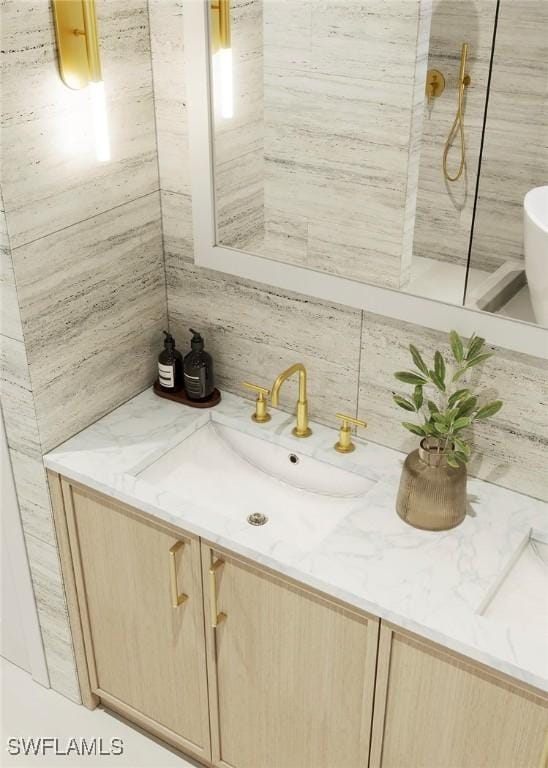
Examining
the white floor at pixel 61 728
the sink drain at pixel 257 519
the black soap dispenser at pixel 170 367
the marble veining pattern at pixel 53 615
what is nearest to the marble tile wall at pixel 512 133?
the sink drain at pixel 257 519

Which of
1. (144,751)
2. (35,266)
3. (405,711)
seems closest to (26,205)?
(35,266)

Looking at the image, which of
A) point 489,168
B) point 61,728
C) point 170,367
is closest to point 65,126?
point 170,367

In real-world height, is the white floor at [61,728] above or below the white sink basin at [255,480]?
below

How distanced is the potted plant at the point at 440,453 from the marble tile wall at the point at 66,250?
0.81 m

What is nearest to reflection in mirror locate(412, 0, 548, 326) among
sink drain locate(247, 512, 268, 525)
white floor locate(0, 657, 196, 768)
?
sink drain locate(247, 512, 268, 525)

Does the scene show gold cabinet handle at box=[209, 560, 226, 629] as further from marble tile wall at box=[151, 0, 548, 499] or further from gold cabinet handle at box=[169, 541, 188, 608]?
marble tile wall at box=[151, 0, 548, 499]

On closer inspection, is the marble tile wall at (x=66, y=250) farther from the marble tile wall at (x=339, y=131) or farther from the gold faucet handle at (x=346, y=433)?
the gold faucet handle at (x=346, y=433)

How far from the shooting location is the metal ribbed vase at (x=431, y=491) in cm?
198

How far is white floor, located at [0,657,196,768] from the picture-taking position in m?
2.59

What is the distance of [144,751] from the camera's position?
2619 millimetres

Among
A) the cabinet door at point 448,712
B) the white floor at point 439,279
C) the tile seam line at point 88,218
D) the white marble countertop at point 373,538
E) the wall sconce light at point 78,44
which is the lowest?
A: the cabinet door at point 448,712

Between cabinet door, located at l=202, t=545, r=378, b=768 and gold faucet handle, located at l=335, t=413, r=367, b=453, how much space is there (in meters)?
0.44

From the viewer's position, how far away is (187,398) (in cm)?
250

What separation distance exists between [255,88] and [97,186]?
451 mm
